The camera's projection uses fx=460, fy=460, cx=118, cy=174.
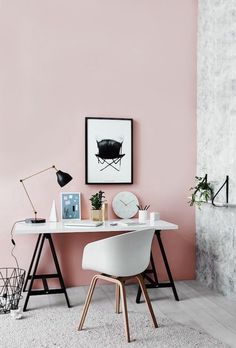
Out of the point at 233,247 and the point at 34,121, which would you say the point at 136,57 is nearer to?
the point at 34,121

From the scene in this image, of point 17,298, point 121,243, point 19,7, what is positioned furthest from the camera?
point 19,7

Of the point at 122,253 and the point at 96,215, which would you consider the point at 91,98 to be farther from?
the point at 122,253

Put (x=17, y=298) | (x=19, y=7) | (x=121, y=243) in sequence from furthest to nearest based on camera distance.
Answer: (x=19, y=7) < (x=17, y=298) < (x=121, y=243)

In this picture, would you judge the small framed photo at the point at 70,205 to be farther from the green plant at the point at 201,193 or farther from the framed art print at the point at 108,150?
the green plant at the point at 201,193

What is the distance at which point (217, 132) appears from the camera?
393 centimetres

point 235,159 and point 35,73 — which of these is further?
point 35,73

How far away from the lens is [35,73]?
3.99m

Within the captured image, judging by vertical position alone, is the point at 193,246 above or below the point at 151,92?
below

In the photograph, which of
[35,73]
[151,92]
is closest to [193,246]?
[151,92]

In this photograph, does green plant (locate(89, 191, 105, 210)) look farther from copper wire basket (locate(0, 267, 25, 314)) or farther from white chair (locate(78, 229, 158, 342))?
white chair (locate(78, 229, 158, 342))

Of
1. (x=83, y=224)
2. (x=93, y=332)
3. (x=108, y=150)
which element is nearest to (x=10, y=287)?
(x=83, y=224)

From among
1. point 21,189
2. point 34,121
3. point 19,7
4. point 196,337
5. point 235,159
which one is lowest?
point 196,337

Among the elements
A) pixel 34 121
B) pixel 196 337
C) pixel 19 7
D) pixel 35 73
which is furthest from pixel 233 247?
pixel 19 7

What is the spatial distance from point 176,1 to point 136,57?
25.8 inches
